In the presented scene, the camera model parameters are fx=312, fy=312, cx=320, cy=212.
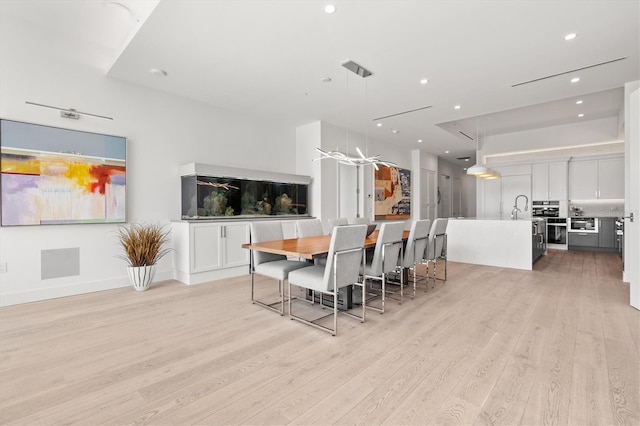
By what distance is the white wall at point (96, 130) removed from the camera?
137 inches

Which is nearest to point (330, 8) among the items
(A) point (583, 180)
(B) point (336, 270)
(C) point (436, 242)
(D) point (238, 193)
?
(B) point (336, 270)

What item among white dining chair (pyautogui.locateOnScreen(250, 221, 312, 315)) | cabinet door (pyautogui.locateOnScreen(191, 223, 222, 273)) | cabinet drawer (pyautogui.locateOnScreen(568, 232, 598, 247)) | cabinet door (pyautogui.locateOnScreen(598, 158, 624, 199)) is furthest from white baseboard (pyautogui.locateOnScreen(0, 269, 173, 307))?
cabinet door (pyautogui.locateOnScreen(598, 158, 624, 199))

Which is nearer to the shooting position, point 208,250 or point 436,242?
point 436,242

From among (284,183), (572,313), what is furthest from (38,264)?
(572,313)

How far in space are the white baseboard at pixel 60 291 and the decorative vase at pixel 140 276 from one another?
0.95 feet

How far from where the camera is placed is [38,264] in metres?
3.64

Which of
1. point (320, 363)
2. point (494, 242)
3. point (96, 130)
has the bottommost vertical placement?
point (320, 363)

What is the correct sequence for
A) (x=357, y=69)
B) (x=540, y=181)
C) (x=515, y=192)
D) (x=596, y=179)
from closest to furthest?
(x=357, y=69) → (x=596, y=179) → (x=540, y=181) → (x=515, y=192)

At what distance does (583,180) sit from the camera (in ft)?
24.9

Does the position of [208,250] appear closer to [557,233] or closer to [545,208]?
[545,208]

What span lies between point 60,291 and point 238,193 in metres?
2.59

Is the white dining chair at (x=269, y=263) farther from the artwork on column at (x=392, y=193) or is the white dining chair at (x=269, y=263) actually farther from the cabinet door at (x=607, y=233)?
the cabinet door at (x=607, y=233)

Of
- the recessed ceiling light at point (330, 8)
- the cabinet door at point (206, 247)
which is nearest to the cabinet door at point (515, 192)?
the cabinet door at point (206, 247)

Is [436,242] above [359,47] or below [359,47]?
below
